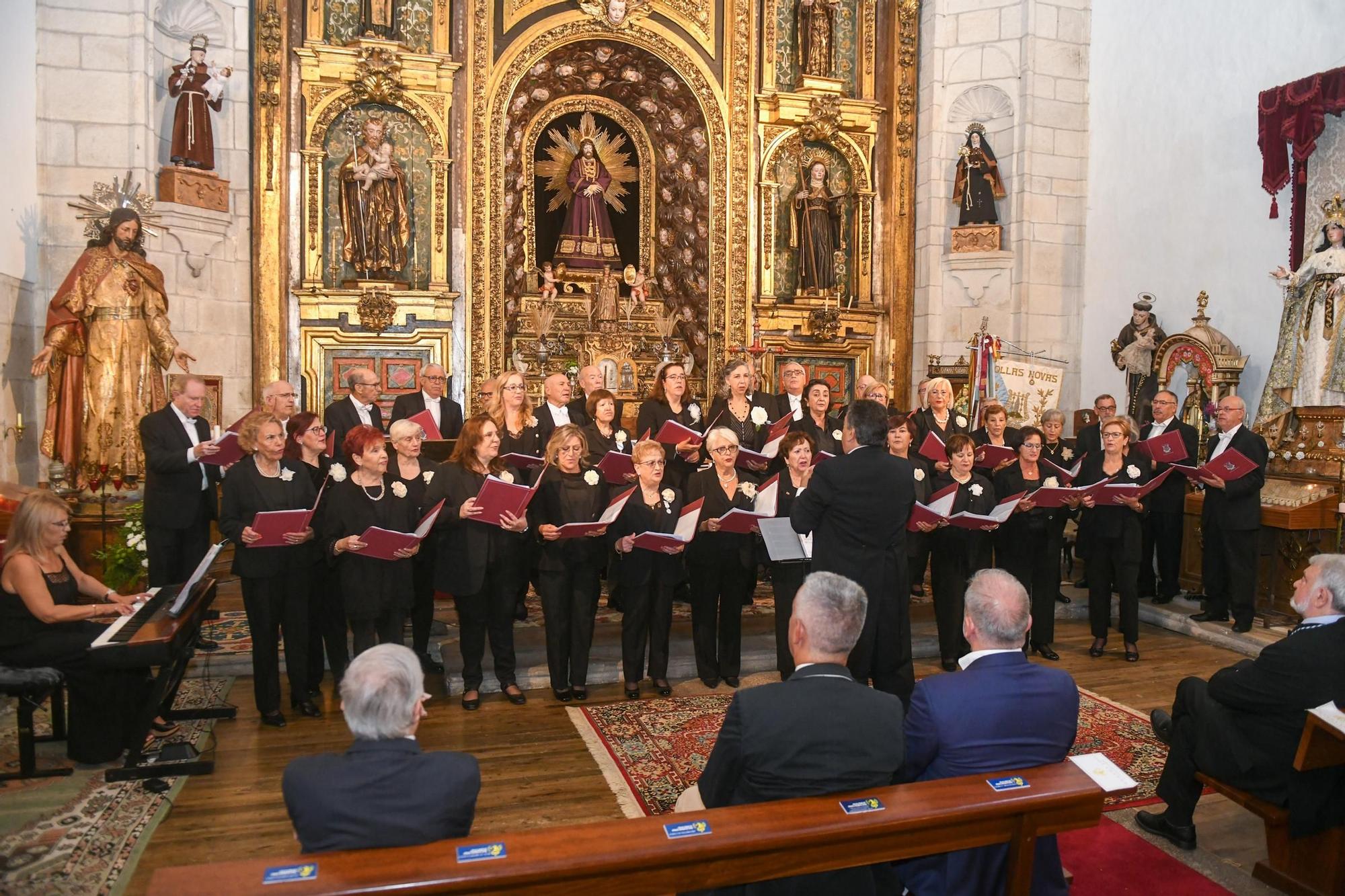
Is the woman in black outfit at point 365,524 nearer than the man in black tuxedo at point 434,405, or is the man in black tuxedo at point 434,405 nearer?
the woman in black outfit at point 365,524

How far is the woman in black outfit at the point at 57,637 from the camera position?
15.3 feet

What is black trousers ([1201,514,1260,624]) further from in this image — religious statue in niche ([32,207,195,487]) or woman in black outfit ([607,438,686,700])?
religious statue in niche ([32,207,195,487])

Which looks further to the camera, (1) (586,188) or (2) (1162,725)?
(1) (586,188)

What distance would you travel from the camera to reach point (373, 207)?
400 inches

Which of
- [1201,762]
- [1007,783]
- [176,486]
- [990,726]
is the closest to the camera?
[1007,783]

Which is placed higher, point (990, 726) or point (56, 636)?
point (990, 726)

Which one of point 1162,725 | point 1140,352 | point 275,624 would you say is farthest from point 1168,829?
point 1140,352

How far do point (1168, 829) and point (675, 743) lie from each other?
7.26 ft

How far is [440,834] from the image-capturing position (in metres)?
2.32

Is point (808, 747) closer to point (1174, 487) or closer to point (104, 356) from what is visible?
point (1174, 487)

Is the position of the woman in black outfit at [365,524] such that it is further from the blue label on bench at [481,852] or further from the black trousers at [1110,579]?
the black trousers at [1110,579]

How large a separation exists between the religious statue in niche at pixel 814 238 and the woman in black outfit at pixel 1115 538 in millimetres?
5017

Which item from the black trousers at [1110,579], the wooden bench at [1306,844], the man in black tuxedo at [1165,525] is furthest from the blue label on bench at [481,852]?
the man in black tuxedo at [1165,525]

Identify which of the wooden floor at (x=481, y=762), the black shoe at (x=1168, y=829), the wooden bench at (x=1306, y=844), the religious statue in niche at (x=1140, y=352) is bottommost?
the wooden floor at (x=481, y=762)
